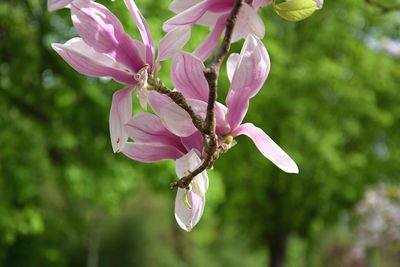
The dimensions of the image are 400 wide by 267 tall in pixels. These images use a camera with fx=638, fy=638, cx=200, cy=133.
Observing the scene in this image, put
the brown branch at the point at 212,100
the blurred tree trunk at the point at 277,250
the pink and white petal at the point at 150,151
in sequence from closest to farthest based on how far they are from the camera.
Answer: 1. the brown branch at the point at 212,100
2. the pink and white petal at the point at 150,151
3. the blurred tree trunk at the point at 277,250

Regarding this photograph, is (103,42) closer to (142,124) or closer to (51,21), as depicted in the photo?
(142,124)

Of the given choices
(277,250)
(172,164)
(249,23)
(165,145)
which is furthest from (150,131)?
(277,250)

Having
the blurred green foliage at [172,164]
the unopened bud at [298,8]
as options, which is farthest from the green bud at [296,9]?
the blurred green foliage at [172,164]

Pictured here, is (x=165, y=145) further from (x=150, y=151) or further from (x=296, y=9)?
(x=296, y=9)

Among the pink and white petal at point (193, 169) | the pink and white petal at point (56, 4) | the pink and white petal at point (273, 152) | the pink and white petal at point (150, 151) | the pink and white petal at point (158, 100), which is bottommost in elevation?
the pink and white petal at point (150, 151)

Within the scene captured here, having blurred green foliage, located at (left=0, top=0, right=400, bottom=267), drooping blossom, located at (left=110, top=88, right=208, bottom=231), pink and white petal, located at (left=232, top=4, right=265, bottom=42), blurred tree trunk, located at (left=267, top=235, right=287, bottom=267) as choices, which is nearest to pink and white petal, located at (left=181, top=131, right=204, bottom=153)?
drooping blossom, located at (left=110, top=88, right=208, bottom=231)

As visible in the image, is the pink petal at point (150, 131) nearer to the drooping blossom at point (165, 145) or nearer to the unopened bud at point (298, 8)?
the drooping blossom at point (165, 145)
